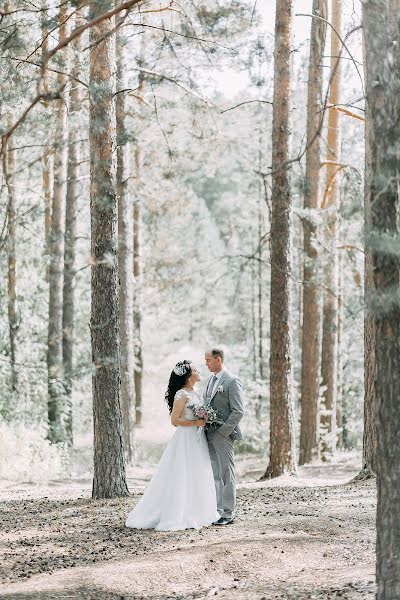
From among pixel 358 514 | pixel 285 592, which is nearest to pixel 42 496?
pixel 358 514

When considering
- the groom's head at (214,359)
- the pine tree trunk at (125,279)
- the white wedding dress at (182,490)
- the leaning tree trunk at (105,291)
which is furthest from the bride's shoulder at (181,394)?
the pine tree trunk at (125,279)

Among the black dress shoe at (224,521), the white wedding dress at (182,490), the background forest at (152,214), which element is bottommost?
the black dress shoe at (224,521)

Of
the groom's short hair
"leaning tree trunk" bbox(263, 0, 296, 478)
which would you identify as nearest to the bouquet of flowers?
the groom's short hair

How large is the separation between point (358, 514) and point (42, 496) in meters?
4.68

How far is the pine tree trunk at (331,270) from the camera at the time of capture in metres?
16.9

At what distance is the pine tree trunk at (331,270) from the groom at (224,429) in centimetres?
744

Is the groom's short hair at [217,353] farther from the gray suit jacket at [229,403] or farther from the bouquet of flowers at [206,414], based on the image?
the bouquet of flowers at [206,414]

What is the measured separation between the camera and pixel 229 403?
353 inches

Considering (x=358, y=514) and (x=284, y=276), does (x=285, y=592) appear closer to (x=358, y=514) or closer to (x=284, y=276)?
(x=358, y=514)

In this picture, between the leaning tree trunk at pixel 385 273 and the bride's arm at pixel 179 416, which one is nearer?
the leaning tree trunk at pixel 385 273

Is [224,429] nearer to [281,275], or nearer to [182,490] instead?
[182,490]

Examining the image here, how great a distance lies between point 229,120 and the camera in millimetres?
29375

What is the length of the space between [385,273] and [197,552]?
3685mm

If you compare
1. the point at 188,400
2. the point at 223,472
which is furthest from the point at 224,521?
the point at 188,400
